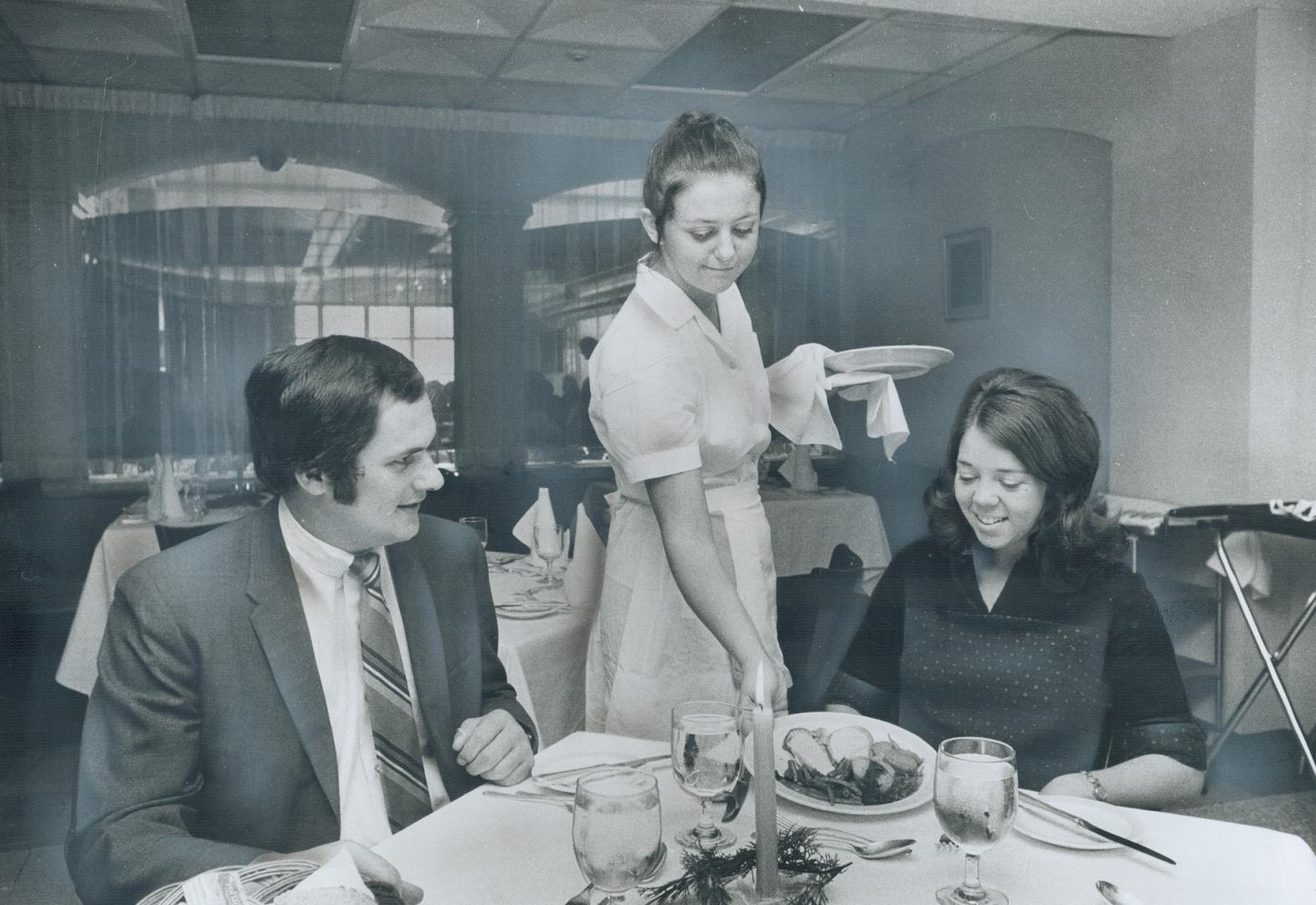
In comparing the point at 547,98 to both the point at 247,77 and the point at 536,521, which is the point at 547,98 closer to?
the point at 247,77

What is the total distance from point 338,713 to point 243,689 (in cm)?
17

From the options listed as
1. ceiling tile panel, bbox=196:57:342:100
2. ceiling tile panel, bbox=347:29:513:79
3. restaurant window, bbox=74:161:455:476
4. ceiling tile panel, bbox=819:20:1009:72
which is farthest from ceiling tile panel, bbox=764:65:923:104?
ceiling tile panel, bbox=196:57:342:100

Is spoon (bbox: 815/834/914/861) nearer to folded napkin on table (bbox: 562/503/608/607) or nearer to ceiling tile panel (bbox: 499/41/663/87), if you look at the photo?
folded napkin on table (bbox: 562/503/608/607)

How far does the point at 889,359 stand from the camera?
6.77 ft

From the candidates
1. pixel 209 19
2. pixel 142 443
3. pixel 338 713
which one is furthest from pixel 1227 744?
pixel 209 19

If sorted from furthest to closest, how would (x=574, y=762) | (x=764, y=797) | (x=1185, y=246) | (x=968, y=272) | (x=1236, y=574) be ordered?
(x=1236, y=574) < (x=1185, y=246) < (x=968, y=272) < (x=574, y=762) < (x=764, y=797)

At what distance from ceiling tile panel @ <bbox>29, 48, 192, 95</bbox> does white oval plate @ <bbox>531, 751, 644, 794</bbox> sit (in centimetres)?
124

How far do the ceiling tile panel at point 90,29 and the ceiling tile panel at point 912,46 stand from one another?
1296 mm

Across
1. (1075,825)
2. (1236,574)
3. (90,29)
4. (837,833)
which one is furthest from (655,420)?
(1236,574)

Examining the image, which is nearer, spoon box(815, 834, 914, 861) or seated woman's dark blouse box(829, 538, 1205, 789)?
spoon box(815, 834, 914, 861)

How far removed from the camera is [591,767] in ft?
4.28

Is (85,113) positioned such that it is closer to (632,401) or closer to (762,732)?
(632,401)

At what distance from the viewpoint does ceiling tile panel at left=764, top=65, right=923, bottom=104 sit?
2031 millimetres

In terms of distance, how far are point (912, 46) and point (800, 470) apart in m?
0.95
